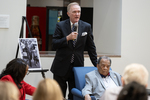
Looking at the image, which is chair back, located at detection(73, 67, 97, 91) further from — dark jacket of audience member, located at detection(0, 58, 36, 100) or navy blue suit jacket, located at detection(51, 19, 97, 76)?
dark jacket of audience member, located at detection(0, 58, 36, 100)

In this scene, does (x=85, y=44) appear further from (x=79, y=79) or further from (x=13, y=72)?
(x=13, y=72)

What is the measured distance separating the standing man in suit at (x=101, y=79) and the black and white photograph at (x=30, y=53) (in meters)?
0.92

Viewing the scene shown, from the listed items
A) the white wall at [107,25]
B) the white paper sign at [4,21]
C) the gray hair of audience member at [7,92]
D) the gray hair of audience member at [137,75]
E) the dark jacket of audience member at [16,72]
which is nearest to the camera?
the gray hair of audience member at [7,92]

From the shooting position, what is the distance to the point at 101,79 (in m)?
3.87

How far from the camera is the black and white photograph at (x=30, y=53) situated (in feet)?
14.2

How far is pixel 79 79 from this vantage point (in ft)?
13.0

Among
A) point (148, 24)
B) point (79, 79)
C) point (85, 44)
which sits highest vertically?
point (148, 24)

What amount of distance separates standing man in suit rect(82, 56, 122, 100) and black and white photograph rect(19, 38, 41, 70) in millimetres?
922

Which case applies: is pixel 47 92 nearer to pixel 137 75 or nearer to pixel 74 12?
pixel 137 75

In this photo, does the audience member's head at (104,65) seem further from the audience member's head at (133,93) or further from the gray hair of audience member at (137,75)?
the audience member's head at (133,93)

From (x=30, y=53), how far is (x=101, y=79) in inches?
49.9

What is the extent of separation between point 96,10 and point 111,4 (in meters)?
0.91

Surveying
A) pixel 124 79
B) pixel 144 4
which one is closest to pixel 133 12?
pixel 144 4

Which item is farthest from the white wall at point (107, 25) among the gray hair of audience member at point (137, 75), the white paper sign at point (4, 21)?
the gray hair of audience member at point (137, 75)
